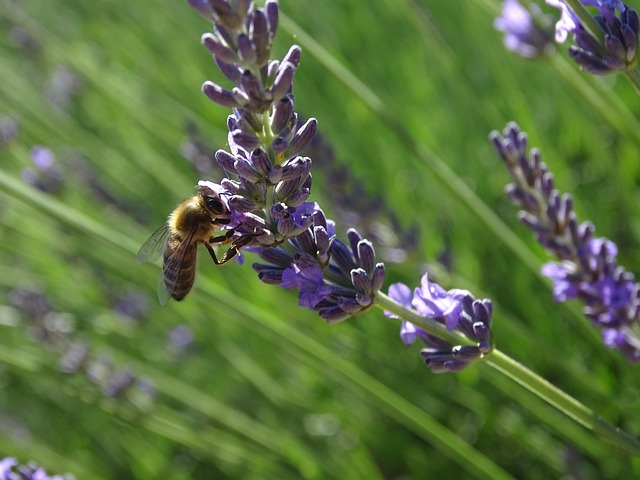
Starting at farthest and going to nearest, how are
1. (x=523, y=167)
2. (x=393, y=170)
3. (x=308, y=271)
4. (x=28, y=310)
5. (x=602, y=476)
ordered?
(x=393, y=170)
(x=28, y=310)
(x=602, y=476)
(x=523, y=167)
(x=308, y=271)

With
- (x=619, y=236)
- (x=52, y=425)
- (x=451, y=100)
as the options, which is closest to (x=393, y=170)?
(x=451, y=100)

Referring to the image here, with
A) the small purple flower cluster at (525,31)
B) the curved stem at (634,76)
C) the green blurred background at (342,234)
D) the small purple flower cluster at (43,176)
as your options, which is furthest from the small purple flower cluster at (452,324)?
the small purple flower cluster at (43,176)


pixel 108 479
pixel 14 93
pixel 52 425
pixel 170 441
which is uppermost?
pixel 14 93

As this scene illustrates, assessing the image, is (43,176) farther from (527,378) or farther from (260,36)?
(527,378)

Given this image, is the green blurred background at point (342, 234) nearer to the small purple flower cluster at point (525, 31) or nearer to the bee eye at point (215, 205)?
the small purple flower cluster at point (525, 31)

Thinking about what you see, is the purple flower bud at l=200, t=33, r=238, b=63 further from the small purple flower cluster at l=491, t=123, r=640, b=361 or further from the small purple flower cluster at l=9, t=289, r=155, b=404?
the small purple flower cluster at l=9, t=289, r=155, b=404

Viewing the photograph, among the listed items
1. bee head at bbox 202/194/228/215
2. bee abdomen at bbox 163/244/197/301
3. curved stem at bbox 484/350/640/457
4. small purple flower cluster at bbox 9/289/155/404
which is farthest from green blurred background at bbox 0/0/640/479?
curved stem at bbox 484/350/640/457

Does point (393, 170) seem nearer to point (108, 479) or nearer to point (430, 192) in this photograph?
point (430, 192)
